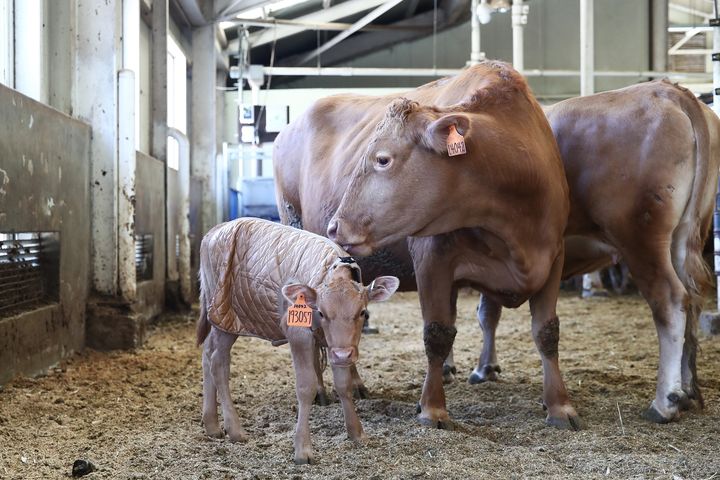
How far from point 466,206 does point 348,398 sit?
1110 mm

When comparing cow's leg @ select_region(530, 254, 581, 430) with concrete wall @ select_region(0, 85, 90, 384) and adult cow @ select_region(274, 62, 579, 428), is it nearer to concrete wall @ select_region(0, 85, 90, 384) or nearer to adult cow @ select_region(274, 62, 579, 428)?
adult cow @ select_region(274, 62, 579, 428)

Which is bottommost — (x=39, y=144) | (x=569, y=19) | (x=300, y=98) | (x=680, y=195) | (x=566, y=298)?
(x=566, y=298)

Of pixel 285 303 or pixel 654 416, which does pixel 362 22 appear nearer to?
pixel 654 416

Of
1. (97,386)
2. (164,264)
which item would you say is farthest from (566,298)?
(97,386)

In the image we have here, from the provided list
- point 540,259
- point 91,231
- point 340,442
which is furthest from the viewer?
point 91,231

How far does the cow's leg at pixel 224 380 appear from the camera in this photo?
386cm

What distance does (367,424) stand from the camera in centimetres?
421

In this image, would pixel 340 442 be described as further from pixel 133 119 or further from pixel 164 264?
pixel 164 264

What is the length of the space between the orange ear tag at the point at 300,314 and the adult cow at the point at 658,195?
207 cm

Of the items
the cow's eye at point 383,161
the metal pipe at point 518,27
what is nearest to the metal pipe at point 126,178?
the cow's eye at point 383,161

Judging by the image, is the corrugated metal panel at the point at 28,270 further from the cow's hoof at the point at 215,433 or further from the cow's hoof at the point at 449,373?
the cow's hoof at the point at 449,373

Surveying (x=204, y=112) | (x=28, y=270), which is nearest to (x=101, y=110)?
(x=28, y=270)

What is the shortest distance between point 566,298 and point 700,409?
752 cm

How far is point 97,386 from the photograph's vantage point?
5.21m
